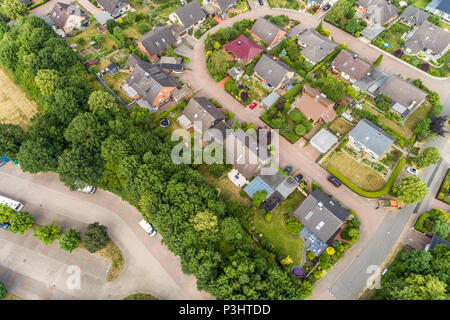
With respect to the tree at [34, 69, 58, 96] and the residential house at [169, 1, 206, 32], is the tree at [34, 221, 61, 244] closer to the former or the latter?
the tree at [34, 69, 58, 96]

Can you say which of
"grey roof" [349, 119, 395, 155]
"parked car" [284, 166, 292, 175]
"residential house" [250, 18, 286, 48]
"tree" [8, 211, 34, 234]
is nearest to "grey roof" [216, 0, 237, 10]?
"residential house" [250, 18, 286, 48]

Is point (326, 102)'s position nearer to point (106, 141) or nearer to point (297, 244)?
point (297, 244)

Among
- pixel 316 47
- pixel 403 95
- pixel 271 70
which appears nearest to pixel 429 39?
pixel 403 95

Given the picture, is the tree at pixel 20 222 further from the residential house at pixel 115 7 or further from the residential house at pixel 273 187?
the residential house at pixel 115 7

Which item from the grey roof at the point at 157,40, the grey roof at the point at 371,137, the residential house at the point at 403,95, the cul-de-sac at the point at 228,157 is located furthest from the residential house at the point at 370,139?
the grey roof at the point at 157,40

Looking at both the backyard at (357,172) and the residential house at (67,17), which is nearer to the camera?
the backyard at (357,172)

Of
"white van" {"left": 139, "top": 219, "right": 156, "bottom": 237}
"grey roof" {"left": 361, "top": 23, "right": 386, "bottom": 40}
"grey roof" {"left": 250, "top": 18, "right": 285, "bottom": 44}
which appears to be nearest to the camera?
"white van" {"left": 139, "top": 219, "right": 156, "bottom": 237}

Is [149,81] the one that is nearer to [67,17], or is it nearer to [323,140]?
[67,17]
